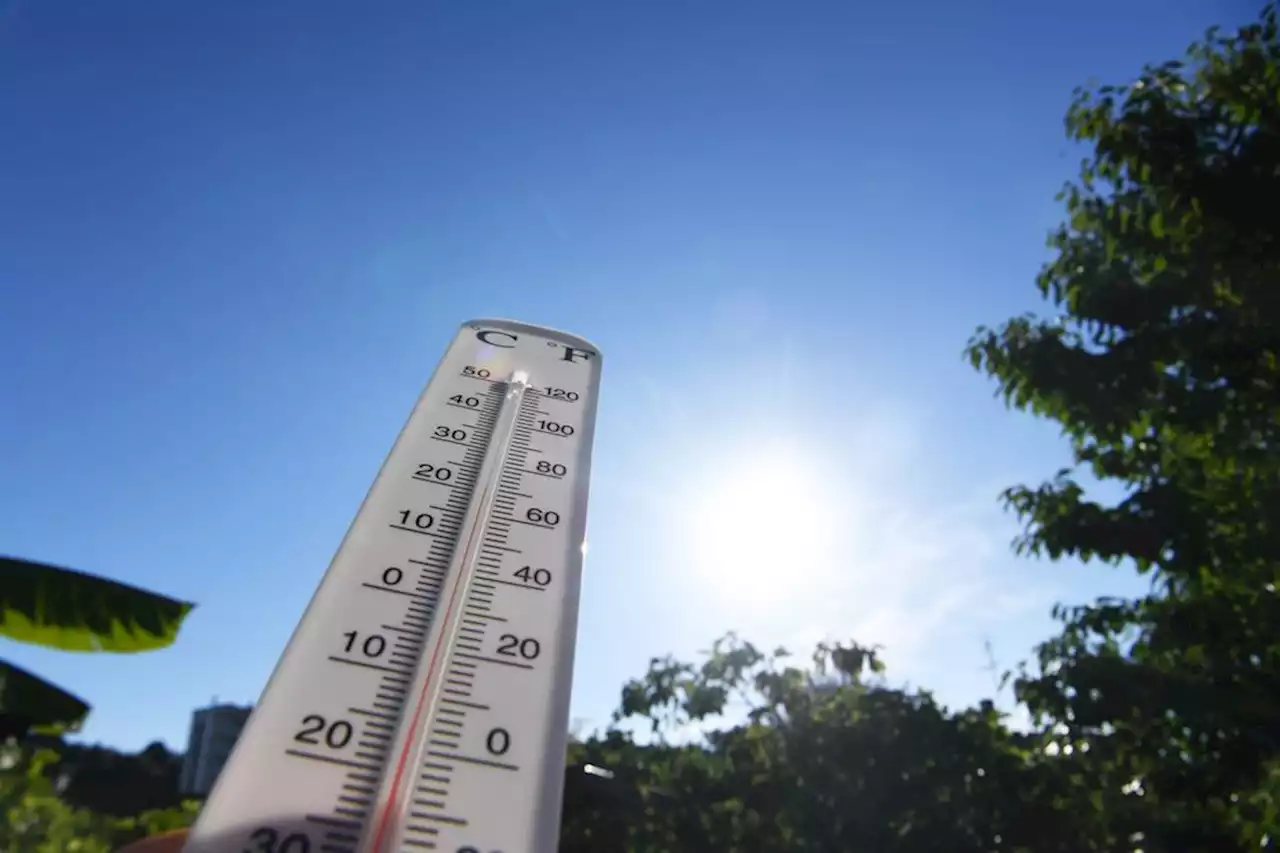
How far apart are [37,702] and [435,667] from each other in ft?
10.8

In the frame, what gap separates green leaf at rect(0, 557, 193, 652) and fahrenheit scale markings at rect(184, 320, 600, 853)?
7.15ft

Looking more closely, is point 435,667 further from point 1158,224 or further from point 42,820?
point 1158,224

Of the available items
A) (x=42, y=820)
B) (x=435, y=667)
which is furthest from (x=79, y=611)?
(x=435, y=667)

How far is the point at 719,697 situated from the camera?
45.6 feet

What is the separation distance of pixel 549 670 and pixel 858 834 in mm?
11551

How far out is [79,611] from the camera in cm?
370

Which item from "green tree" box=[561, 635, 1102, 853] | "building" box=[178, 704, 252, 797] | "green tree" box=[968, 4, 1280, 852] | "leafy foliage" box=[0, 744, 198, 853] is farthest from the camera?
"building" box=[178, 704, 252, 797]

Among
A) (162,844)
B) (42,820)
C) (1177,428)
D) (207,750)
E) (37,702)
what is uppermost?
(207,750)

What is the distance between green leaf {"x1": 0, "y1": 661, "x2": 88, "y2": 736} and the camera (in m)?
3.79

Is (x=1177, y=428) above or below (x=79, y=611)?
above

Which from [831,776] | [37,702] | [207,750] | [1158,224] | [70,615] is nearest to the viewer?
[70,615]

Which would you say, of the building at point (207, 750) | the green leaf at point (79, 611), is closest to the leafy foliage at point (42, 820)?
the green leaf at point (79, 611)

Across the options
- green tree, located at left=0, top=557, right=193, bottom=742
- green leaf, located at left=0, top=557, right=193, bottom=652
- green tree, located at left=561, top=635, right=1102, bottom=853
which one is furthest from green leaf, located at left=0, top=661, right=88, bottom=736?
green tree, located at left=561, top=635, right=1102, bottom=853

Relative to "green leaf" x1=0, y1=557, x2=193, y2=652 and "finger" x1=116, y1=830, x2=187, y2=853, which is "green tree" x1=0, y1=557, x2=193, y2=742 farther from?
"finger" x1=116, y1=830, x2=187, y2=853
